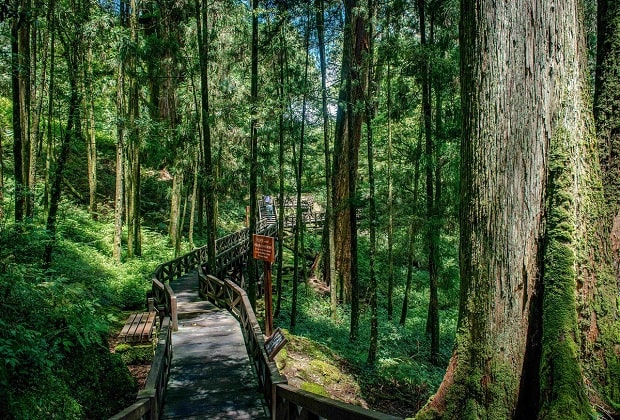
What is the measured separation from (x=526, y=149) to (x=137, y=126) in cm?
1335

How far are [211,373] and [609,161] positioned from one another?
6.33 meters

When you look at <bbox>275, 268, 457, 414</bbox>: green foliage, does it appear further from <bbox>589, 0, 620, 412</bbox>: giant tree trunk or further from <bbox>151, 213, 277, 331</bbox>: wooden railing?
<bbox>589, 0, 620, 412</bbox>: giant tree trunk

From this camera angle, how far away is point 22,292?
4.08m

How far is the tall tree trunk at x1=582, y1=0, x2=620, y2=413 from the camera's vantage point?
223 centimetres

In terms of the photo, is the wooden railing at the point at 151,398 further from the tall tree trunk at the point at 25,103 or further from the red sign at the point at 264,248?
the tall tree trunk at the point at 25,103

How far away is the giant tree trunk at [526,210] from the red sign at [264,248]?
565cm

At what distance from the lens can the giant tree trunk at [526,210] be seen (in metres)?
2.28

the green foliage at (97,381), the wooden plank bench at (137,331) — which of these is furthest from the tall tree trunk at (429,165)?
the green foliage at (97,381)

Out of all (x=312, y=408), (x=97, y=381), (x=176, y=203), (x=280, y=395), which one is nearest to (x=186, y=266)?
(x=176, y=203)

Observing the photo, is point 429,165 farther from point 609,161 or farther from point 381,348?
point 609,161

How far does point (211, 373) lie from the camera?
6777mm

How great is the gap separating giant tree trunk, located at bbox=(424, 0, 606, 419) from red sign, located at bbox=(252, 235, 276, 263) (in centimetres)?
565

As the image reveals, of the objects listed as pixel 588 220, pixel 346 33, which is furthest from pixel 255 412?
pixel 346 33

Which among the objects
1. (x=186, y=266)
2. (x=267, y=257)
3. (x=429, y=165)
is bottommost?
(x=186, y=266)
